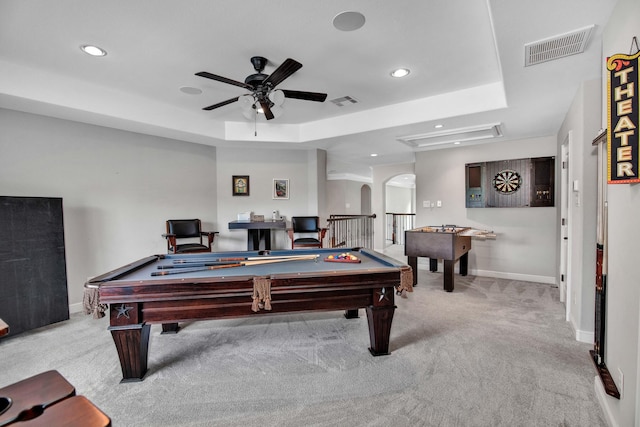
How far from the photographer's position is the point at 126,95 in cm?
358

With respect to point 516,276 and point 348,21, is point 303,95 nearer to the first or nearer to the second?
point 348,21

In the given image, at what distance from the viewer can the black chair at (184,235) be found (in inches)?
164

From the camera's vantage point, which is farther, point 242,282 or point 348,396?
point 242,282

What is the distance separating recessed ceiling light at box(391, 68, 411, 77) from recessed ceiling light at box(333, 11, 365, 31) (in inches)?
34.3

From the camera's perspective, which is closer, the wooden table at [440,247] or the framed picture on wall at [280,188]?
the wooden table at [440,247]

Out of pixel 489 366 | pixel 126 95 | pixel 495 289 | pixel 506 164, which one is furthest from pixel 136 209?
pixel 506 164

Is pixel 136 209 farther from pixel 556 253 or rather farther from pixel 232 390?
pixel 556 253

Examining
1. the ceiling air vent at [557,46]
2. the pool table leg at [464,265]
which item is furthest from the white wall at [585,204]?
the pool table leg at [464,265]

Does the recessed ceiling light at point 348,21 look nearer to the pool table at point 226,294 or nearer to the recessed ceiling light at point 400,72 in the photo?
the recessed ceiling light at point 400,72

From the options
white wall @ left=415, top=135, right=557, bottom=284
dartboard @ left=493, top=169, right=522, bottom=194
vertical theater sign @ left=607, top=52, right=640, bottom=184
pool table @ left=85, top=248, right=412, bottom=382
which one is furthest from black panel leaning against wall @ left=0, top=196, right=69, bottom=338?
dartboard @ left=493, top=169, right=522, bottom=194

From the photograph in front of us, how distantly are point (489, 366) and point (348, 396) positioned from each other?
3.85 ft

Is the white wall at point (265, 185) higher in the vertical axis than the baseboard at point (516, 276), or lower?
higher

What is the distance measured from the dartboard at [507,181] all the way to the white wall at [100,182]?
512 cm

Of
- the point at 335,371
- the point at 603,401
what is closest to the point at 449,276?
the point at 603,401
